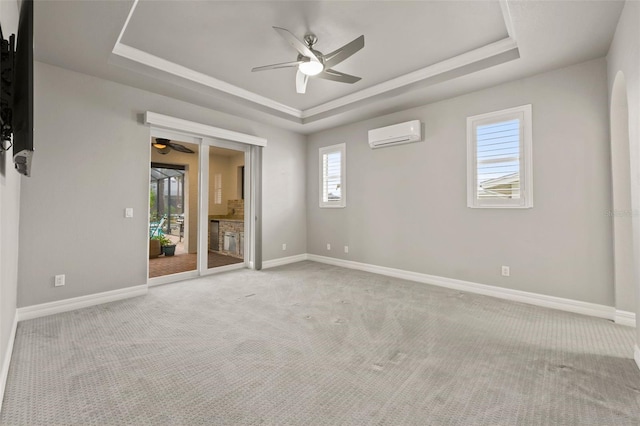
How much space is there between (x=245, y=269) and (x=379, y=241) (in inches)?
97.7

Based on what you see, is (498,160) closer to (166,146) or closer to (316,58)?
(316,58)

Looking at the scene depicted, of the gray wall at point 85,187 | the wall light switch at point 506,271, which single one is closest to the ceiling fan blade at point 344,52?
the gray wall at point 85,187

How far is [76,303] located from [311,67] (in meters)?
3.73

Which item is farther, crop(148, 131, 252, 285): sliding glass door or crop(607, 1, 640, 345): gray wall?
crop(148, 131, 252, 285): sliding glass door

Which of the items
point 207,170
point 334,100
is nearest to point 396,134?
point 334,100

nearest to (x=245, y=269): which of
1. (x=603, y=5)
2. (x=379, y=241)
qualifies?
(x=379, y=241)

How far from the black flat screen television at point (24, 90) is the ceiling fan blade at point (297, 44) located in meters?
1.61

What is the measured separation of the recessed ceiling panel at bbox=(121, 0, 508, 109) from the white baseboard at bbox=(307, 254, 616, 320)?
2.94 meters

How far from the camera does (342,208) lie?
18.1ft

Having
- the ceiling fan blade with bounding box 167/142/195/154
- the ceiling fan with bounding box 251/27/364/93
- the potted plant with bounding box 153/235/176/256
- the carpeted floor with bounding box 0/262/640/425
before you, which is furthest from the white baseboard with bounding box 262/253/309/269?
the ceiling fan with bounding box 251/27/364/93

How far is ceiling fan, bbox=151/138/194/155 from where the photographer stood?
418cm

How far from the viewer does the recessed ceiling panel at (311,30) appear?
2.56 meters

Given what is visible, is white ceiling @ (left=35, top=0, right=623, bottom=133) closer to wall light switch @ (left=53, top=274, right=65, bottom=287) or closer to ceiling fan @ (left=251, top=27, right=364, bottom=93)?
Result: ceiling fan @ (left=251, top=27, right=364, bottom=93)

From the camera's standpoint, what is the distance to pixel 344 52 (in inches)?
110
